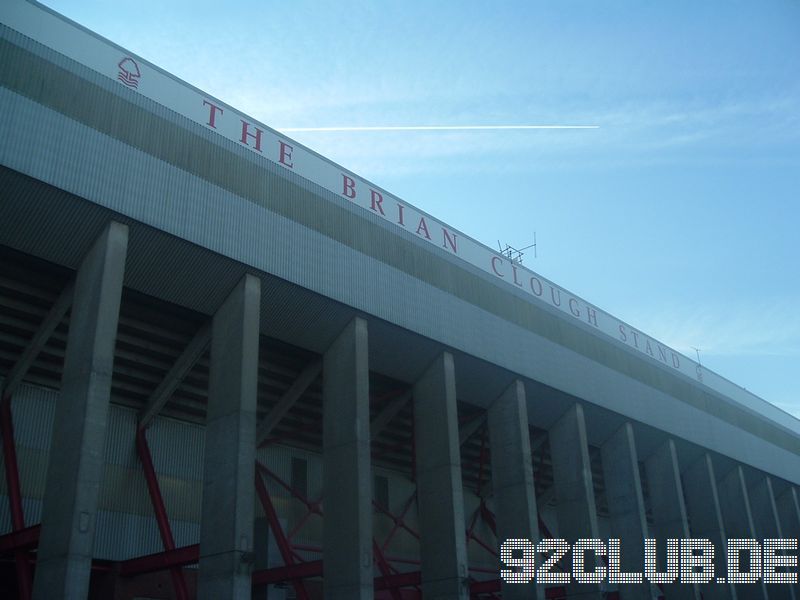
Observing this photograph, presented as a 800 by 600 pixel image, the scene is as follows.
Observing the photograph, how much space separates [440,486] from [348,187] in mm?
13528

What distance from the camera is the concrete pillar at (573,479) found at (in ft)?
134

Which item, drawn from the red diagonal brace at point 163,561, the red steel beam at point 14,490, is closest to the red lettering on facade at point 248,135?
the red steel beam at point 14,490

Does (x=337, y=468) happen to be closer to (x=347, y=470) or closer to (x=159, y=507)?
(x=347, y=470)

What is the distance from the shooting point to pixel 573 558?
131ft

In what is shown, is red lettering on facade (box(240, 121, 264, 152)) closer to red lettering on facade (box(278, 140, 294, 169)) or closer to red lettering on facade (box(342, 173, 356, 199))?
red lettering on facade (box(278, 140, 294, 169))

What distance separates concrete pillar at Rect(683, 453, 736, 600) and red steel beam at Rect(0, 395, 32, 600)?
1610 inches

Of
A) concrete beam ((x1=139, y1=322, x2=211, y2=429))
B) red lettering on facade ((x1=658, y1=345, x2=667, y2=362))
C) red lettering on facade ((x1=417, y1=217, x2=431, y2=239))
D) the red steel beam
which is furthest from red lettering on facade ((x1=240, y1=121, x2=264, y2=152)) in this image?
red lettering on facade ((x1=658, y1=345, x2=667, y2=362))

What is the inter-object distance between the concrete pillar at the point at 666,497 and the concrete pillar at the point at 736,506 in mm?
8583

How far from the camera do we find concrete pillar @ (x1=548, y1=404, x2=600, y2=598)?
40781mm

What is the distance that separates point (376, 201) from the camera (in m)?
36.3

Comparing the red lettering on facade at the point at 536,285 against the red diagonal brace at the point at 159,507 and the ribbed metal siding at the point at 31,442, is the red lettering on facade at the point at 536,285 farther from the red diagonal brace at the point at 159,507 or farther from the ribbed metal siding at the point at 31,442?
the ribbed metal siding at the point at 31,442

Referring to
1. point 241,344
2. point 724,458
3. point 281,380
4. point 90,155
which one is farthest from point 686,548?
point 90,155

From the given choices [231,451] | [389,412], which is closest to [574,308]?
[389,412]

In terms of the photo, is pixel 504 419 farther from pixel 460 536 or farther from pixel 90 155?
pixel 90 155
